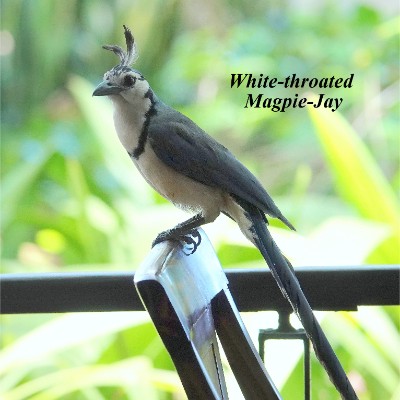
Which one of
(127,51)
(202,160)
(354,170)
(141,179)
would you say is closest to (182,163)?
(202,160)

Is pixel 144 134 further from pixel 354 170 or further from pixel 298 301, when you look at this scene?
pixel 354 170

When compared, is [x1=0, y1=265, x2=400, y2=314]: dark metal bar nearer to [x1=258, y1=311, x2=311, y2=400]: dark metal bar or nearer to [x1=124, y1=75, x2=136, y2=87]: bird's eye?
[x1=258, y1=311, x2=311, y2=400]: dark metal bar

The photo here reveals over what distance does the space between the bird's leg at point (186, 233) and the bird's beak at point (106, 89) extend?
175 mm

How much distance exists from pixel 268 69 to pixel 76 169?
72 centimetres

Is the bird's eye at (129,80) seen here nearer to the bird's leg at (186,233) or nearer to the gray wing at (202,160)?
the gray wing at (202,160)

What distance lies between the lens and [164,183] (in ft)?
→ 3.03

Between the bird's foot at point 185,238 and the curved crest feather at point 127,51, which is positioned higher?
the curved crest feather at point 127,51

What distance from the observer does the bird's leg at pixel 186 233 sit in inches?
34.7

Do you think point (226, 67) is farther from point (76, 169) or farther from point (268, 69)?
point (76, 169)

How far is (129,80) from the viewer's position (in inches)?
34.7

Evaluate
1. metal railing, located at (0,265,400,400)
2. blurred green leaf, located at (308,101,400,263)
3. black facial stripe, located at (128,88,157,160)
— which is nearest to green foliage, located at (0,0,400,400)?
blurred green leaf, located at (308,101,400,263)

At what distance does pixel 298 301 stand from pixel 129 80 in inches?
12.3

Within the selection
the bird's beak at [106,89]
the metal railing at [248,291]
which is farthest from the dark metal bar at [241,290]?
the bird's beak at [106,89]

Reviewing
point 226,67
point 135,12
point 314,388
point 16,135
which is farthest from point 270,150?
point 314,388
